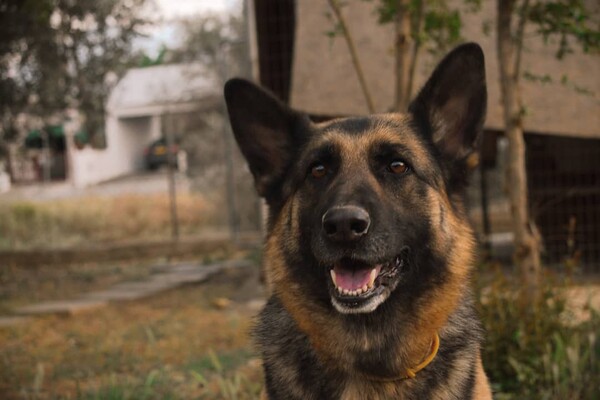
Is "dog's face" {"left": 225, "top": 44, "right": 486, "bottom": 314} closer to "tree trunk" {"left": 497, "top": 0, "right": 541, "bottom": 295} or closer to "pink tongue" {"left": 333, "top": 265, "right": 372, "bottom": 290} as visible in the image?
"pink tongue" {"left": 333, "top": 265, "right": 372, "bottom": 290}

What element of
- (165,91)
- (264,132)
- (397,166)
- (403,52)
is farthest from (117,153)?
(397,166)

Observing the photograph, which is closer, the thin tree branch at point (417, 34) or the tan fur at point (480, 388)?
the tan fur at point (480, 388)

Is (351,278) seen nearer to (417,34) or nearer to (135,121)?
(417,34)

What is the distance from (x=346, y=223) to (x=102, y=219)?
13505mm

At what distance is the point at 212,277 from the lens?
34.8 feet

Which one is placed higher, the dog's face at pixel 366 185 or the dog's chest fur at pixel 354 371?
the dog's face at pixel 366 185

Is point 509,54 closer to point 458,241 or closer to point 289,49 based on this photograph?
point 458,241

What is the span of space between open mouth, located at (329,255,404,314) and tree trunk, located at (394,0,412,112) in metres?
2.21

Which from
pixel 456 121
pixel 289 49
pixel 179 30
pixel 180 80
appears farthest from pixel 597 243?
pixel 179 30

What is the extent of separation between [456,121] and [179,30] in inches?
736

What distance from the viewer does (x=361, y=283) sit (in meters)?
2.78

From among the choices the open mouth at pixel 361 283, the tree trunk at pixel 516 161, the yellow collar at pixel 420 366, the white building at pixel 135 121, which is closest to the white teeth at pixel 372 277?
the open mouth at pixel 361 283

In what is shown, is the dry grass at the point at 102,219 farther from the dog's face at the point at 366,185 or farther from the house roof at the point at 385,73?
the dog's face at the point at 366,185

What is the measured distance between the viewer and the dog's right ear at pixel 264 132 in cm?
326
